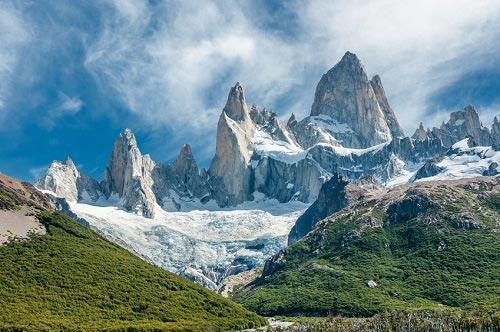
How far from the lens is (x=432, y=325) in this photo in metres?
179

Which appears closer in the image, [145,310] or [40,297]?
[40,297]

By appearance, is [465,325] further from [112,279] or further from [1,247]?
[1,247]

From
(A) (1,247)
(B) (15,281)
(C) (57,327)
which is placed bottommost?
(C) (57,327)

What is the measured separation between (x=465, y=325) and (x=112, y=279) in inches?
3747

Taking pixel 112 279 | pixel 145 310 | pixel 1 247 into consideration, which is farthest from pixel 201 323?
pixel 1 247

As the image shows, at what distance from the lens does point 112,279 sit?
197 metres

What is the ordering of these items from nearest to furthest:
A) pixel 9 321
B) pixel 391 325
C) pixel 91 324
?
pixel 9 321, pixel 91 324, pixel 391 325

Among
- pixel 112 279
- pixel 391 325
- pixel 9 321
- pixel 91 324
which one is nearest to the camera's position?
pixel 9 321

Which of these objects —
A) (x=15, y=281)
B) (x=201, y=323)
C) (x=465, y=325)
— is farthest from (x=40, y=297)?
(x=465, y=325)

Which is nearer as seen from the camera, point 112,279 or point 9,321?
point 9,321

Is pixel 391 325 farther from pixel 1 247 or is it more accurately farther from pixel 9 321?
pixel 1 247

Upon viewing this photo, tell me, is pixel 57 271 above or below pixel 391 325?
above

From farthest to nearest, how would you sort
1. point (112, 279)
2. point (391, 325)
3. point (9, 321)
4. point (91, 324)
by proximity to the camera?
1. point (112, 279)
2. point (391, 325)
3. point (91, 324)
4. point (9, 321)

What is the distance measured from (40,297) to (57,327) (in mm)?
17267
